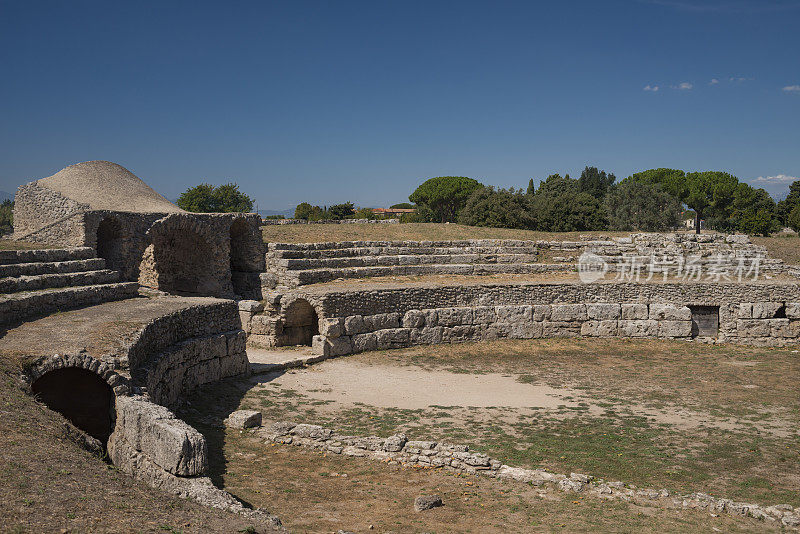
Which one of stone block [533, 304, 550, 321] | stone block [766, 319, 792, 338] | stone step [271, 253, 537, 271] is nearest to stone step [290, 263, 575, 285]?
stone step [271, 253, 537, 271]

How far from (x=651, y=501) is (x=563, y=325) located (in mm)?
13203

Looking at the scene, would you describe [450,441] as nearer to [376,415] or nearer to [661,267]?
[376,415]

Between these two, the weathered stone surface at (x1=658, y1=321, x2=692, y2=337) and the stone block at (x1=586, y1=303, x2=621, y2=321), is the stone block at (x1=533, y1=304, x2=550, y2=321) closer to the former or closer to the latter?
the stone block at (x1=586, y1=303, x2=621, y2=321)

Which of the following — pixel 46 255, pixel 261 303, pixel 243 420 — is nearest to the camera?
pixel 243 420

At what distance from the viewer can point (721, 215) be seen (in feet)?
176

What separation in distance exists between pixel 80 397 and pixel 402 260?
1466cm

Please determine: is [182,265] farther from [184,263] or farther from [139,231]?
[139,231]

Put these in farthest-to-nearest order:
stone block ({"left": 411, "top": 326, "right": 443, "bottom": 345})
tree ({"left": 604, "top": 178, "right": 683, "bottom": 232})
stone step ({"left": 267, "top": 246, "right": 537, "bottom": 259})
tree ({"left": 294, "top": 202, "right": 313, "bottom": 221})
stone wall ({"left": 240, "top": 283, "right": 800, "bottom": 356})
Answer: tree ({"left": 294, "top": 202, "right": 313, "bottom": 221}), tree ({"left": 604, "top": 178, "right": 683, "bottom": 232}), stone step ({"left": 267, "top": 246, "right": 537, "bottom": 259}), stone wall ({"left": 240, "top": 283, "right": 800, "bottom": 356}), stone block ({"left": 411, "top": 326, "right": 443, "bottom": 345})

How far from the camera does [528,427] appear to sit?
1190cm

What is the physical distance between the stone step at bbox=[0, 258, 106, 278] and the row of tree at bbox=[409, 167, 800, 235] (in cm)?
2599

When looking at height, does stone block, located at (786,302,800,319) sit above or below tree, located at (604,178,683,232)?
below

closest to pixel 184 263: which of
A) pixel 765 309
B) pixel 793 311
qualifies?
pixel 765 309

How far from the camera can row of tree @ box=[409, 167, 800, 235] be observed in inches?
1585

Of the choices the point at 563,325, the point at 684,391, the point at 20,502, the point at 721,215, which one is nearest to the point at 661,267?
the point at 563,325
